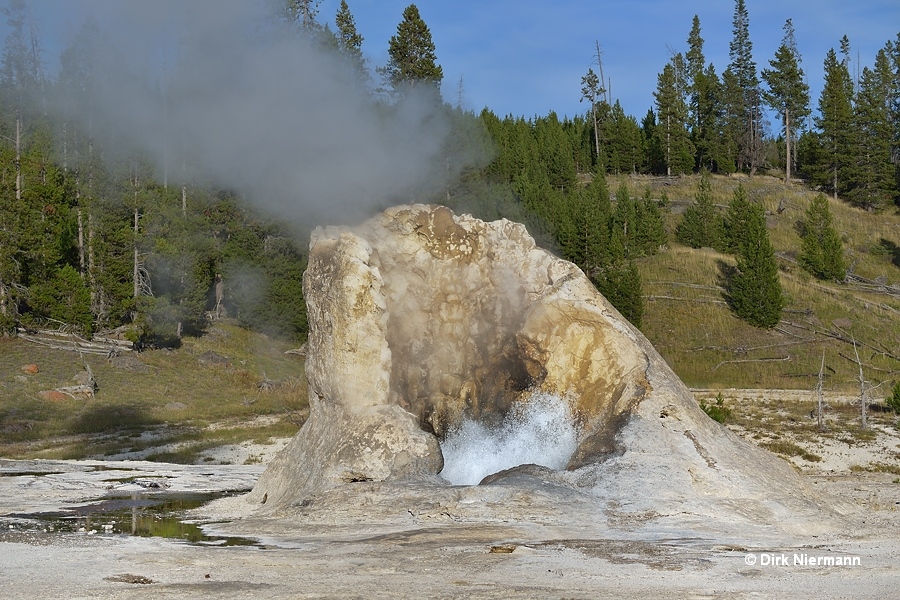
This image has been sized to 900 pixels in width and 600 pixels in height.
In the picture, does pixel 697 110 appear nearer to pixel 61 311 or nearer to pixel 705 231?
pixel 705 231

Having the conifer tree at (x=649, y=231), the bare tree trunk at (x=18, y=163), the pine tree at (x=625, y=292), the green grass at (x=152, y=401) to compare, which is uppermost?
the bare tree trunk at (x=18, y=163)

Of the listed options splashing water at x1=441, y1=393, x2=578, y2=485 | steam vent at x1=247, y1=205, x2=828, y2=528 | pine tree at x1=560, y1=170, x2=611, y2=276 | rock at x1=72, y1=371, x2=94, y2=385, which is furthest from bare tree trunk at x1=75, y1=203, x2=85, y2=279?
splashing water at x1=441, y1=393, x2=578, y2=485

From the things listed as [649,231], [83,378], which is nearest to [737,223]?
[649,231]

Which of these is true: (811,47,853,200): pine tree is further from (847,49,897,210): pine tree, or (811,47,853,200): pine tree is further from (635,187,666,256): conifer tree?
(635,187,666,256): conifer tree

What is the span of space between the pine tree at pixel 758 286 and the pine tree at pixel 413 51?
1878 centimetres

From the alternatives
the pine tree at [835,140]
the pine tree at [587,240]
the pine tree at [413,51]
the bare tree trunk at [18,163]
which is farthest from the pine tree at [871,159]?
the bare tree trunk at [18,163]

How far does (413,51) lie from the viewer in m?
33.9

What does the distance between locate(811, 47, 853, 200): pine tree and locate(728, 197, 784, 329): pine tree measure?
2579 centimetres

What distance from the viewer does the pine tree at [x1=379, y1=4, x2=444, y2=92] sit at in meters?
28.9

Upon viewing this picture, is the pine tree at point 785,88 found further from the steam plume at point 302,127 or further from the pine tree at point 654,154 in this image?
the steam plume at point 302,127

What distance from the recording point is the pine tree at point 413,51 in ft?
95.0

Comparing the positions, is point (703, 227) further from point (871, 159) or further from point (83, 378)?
point (83, 378)

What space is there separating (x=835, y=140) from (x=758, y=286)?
2904cm

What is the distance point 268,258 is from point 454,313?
33164 millimetres
